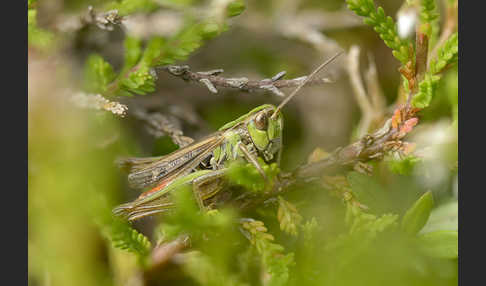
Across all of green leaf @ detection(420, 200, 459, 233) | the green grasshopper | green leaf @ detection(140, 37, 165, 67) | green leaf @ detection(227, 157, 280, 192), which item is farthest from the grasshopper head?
green leaf @ detection(420, 200, 459, 233)

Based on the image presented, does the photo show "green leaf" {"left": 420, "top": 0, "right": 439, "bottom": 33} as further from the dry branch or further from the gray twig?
the gray twig

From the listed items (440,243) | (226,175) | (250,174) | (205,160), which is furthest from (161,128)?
(440,243)

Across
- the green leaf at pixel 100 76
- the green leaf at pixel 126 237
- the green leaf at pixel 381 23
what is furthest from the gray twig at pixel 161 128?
the green leaf at pixel 381 23

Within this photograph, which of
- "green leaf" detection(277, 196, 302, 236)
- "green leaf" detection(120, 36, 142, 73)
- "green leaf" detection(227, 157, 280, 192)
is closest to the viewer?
"green leaf" detection(227, 157, 280, 192)

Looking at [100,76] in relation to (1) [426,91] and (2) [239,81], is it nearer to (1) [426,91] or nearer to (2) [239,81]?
(2) [239,81]

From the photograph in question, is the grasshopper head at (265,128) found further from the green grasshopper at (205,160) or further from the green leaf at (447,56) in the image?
the green leaf at (447,56)

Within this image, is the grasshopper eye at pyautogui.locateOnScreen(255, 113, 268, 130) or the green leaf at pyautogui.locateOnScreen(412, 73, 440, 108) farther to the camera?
the grasshopper eye at pyautogui.locateOnScreen(255, 113, 268, 130)

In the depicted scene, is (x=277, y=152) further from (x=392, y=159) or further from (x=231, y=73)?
(x=231, y=73)
